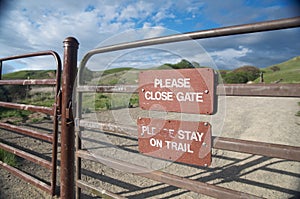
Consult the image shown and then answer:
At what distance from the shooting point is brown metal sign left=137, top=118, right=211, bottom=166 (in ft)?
4.09

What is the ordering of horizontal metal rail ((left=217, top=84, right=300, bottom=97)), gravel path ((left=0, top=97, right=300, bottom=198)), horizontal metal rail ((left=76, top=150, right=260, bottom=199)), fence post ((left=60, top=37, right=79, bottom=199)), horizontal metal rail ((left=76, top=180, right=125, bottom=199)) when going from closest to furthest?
horizontal metal rail ((left=217, top=84, right=300, bottom=97))
horizontal metal rail ((left=76, top=150, right=260, bottom=199))
horizontal metal rail ((left=76, top=180, right=125, bottom=199))
fence post ((left=60, top=37, right=79, bottom=199))
gravel path ((left=0, top=97, right=300, bottom=198))

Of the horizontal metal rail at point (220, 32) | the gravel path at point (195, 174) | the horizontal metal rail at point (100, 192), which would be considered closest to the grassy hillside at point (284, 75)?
the gravel path at point (195, 174)

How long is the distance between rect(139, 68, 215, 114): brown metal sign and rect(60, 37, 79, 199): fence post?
756 millimetres

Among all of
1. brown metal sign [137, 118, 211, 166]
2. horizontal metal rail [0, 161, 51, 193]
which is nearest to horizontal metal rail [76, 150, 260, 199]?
brown metal sign [137, 118, 211, 166]

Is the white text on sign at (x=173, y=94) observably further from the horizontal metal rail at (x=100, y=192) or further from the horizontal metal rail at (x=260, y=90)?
the horizontal metal rail at (x=100, y=192)

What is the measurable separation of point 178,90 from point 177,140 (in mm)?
319

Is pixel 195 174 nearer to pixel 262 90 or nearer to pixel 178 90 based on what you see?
pixel 178 90

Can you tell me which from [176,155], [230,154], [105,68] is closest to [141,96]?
[176,155]

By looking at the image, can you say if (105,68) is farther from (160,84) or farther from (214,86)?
(214,86)

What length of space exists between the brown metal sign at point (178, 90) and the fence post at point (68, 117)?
2.48ft

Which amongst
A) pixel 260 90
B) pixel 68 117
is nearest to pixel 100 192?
pixel 68 117

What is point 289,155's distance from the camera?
3.33ft

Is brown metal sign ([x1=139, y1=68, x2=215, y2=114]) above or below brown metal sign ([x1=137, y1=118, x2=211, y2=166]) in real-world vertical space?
above

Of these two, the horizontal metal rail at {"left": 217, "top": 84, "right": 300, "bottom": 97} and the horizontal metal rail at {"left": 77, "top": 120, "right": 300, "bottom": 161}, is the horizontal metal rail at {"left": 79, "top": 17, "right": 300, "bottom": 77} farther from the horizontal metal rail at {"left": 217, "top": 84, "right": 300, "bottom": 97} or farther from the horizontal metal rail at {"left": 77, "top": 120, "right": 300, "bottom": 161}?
the horizontal metal rail at {"left": 77, "top": 120, "right": 300, "bottom": 161}
